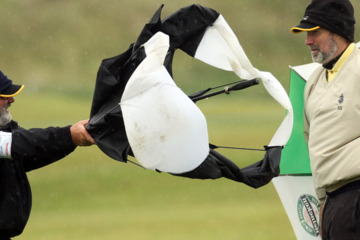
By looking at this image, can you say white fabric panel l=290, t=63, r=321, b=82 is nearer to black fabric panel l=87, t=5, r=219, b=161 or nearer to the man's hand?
black fabric panel l=87, t=5, r=219, b=161

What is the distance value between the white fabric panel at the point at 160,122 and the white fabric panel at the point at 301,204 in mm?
1773

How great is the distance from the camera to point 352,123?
5016 millimetres

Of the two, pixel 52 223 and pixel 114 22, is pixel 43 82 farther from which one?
pixel 52 223

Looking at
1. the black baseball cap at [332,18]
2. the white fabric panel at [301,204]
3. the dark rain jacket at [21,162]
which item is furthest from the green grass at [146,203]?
the dark rain jacket at [21,162]

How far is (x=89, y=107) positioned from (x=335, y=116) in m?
16.9

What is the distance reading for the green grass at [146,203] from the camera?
1176 centimetres

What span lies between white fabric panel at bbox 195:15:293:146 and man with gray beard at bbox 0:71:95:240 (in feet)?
3.30

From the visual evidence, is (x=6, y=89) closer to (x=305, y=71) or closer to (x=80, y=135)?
(x=80, y=135)

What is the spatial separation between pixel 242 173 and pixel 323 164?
51cm

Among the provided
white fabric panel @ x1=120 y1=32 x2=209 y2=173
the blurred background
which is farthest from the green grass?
white fabric panel @ x1=120 y1=32 x2=209 y2=173

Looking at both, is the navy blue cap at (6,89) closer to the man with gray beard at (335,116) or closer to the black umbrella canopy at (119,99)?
the black umbrella canopy at (119,99)

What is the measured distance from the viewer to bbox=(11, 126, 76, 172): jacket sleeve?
471cm

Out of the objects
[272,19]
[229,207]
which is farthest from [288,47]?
[229,207]

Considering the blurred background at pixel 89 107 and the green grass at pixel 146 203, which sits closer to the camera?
the green grass at pixel 146 203
